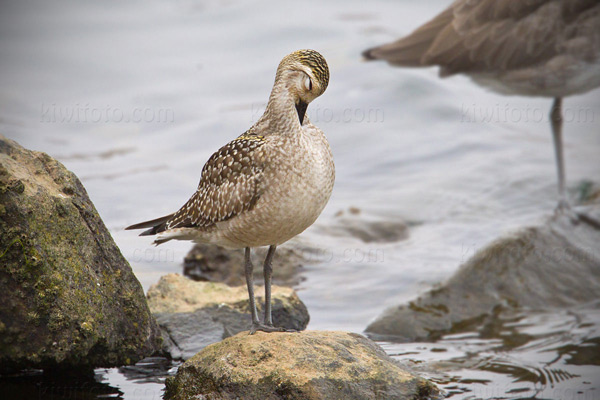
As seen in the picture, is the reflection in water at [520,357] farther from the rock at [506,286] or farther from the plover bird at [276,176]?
the plover bird at [276,176]

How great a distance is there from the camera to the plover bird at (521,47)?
33.0 ft

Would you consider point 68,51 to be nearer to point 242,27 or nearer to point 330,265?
point 242,27

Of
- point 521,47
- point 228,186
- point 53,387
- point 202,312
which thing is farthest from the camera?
point 521,47

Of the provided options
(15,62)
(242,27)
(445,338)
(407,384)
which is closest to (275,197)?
(407,384)

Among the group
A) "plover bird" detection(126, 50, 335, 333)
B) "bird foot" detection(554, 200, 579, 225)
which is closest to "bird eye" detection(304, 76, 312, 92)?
"plover bird" detection(126, 50, 335, 333)

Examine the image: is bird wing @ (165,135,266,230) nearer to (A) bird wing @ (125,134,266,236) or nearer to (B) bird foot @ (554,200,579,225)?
(A) bird wing @ (125,134,266,236)

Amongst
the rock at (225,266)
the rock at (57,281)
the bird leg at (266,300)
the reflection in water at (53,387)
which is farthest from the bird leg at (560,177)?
the reflection in water at (53,387)

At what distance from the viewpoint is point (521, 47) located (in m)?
10.3

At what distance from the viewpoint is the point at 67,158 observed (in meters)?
12.1

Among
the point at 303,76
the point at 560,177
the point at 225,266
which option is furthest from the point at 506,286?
the point at 303,76

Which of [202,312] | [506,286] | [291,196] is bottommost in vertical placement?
[506,286]

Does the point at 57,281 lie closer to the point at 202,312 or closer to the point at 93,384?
the point at 93,384

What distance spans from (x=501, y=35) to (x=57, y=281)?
7583mm

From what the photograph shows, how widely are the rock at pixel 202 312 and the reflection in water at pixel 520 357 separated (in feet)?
3.55
